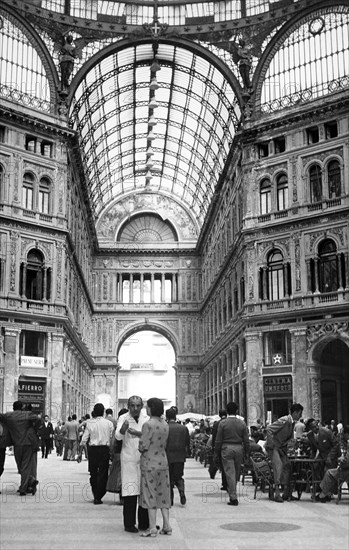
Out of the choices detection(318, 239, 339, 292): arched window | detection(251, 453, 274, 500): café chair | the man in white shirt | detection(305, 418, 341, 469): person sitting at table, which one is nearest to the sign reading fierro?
detection(318, 239, 339, 292): arched window

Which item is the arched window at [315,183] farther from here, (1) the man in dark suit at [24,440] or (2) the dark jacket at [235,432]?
(1) the man in dark suit at [24,440]

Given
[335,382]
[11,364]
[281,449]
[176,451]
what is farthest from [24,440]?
[335,382]

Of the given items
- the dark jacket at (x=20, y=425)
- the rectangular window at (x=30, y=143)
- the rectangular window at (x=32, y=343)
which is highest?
the rectangular window at (x=30, y=143)

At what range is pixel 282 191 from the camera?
4681cm

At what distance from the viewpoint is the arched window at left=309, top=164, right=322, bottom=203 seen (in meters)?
44.7

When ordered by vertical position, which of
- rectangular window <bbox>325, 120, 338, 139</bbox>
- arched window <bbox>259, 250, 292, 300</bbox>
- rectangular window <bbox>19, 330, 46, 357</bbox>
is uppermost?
rectangular window <bbox>325, 120, 338, 139</bbox>

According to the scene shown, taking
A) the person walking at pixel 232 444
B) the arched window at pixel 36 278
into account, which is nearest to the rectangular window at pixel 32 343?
the arched window at pixel 36 278

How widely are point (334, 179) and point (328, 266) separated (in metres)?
4.92

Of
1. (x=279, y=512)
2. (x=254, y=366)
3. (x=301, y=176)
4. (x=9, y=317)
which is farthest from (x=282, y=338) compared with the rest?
(x=279, y=512)

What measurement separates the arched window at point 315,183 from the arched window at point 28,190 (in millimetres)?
16634

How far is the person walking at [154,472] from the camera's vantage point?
1190 centimetres

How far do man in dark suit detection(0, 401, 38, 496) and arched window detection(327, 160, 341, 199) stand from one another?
1152 inches

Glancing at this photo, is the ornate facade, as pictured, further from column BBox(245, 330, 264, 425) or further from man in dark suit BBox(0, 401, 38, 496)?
man in dark suit BBox(0, 401, 38, 496)

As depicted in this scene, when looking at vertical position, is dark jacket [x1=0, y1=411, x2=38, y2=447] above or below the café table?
above
